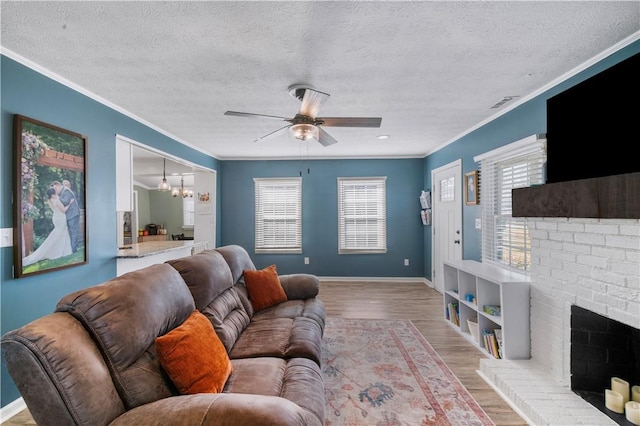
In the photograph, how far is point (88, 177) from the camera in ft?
9.04

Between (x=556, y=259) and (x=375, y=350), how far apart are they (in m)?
1.76

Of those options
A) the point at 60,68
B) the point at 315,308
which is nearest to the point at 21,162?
the point at 60,68

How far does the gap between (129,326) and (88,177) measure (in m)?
2.13

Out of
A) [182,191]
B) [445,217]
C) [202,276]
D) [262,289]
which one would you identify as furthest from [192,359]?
[182,191]

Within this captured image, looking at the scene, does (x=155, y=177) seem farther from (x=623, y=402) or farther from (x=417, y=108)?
(x=623, y=402)

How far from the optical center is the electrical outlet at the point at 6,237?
6.57 feet

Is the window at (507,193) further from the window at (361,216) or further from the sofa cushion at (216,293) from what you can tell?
the sofa cushion at (216,293)

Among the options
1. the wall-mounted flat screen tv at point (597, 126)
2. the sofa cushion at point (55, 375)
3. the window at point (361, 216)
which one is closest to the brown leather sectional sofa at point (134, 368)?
the sofa cushion at point (55, 375)

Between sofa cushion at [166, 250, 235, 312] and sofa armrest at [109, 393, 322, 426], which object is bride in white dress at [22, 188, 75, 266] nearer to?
sofa cushion at [166, 250, 235, 312]

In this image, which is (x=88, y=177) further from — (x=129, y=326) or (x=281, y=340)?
(x=281, y=340)

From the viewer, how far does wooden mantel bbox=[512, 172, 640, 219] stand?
141cm

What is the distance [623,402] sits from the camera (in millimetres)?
1858

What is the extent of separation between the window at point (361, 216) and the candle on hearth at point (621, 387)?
13.6ft

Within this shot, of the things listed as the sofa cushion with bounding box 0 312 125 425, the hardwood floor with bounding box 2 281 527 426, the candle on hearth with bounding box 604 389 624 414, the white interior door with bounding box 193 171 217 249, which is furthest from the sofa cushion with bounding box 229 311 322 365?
the white interior door with bounding box 193 171 217 249
